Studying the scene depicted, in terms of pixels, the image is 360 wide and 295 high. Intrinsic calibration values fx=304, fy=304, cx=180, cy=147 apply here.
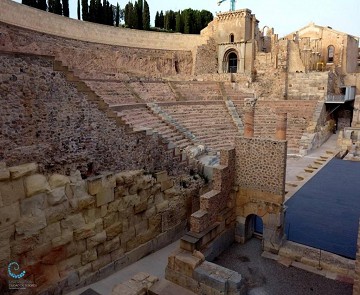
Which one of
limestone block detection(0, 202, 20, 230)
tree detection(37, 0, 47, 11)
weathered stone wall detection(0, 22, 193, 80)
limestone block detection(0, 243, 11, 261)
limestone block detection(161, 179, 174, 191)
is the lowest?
limestone block detection(0, 243, 11, 261)

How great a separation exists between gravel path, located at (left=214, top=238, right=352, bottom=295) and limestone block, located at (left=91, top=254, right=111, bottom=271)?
10.2 ft

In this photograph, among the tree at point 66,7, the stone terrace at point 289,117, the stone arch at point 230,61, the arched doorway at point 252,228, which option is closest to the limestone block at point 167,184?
the arched doorway at point 252,228

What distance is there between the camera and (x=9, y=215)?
6.45 metres

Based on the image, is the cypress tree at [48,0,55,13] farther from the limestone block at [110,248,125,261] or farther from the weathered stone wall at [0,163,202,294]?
the limestone block at [110,248,125,261]

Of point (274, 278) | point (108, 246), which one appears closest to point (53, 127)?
point (108, 246)

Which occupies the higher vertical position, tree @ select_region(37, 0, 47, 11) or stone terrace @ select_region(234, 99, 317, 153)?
tree @ select_region(37, 0, 47, 11)

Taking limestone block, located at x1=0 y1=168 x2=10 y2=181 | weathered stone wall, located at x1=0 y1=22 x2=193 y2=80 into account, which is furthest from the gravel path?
weathered stone wall, located at x1=0 y1=22 x2=193 y2=80

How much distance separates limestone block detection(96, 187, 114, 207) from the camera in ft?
27.1

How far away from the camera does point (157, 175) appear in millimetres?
10250

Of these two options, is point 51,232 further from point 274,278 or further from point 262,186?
point 262,186

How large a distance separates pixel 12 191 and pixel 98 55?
24.0 m

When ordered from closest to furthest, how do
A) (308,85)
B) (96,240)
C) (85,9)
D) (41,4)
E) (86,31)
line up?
(96,240)
(308,85)
(41,4)
(86,31)
(85,9)

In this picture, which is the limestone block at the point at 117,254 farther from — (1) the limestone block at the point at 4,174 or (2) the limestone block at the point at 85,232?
(1) the limestone block at the point at 4,174

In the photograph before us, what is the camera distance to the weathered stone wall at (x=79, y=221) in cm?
663
